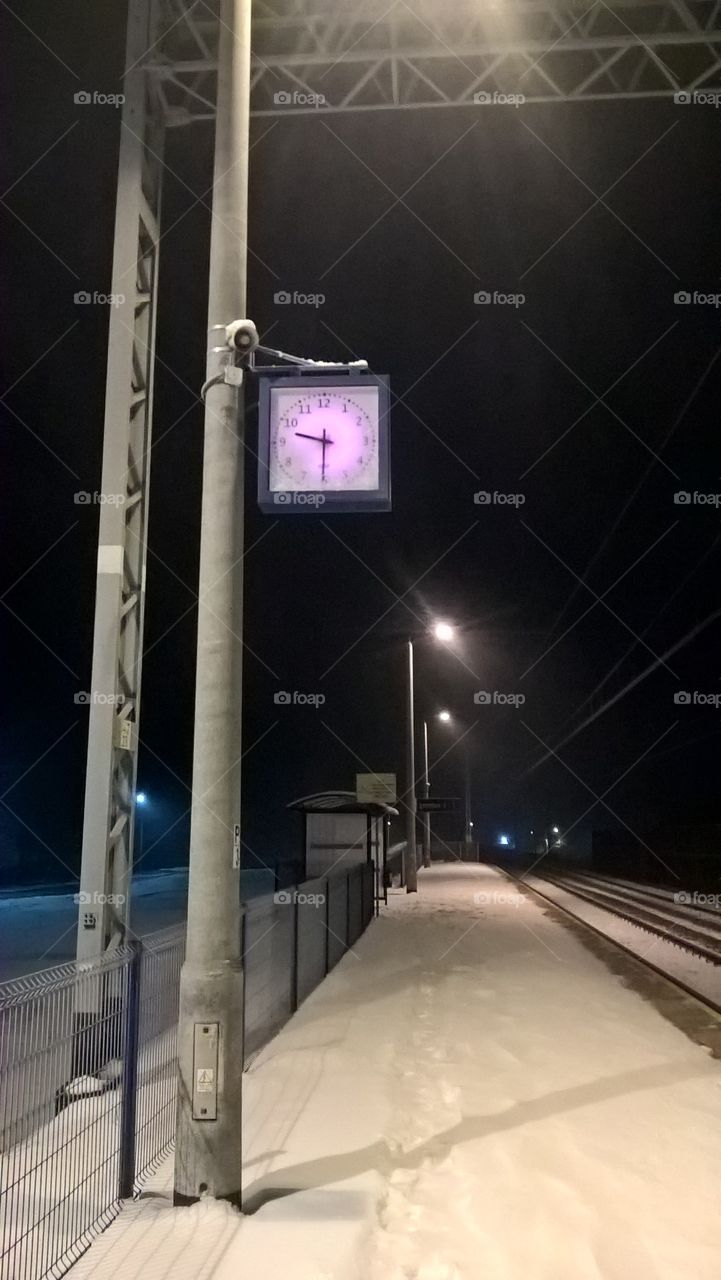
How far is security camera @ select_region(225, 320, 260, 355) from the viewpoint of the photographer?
17.7 feet

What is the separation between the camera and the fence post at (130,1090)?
5.12 metres

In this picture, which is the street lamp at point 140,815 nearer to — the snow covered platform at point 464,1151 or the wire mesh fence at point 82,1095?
the snow covered platform at point 464,1151

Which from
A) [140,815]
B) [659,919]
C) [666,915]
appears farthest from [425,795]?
[140,815]

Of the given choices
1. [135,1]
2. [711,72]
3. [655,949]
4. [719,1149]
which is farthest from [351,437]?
[655,949]

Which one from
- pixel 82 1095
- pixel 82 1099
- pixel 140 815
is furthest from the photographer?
pixel 140 815

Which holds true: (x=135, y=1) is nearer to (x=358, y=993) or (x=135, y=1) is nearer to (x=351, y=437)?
(x=351, y=437)

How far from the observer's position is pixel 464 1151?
19.5 ft

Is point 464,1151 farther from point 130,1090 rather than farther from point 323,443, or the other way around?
point 323,443

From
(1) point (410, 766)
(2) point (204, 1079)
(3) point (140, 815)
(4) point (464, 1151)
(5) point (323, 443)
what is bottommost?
(4) point (464, 1151)

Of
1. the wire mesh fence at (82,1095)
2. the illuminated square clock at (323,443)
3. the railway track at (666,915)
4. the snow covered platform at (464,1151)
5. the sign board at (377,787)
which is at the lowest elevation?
the railway track at (666,915)

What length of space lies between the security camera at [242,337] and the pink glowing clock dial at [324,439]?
0.87m

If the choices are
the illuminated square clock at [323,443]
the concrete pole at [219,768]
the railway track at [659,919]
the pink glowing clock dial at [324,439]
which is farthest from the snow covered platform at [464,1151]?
the pink glowing clock dial at [324,439]

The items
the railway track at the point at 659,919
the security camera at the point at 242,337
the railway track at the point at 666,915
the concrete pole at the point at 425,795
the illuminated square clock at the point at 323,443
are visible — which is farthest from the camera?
the concrete pole at the point at 425,795

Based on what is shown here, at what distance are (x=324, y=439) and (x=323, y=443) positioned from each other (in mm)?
27
